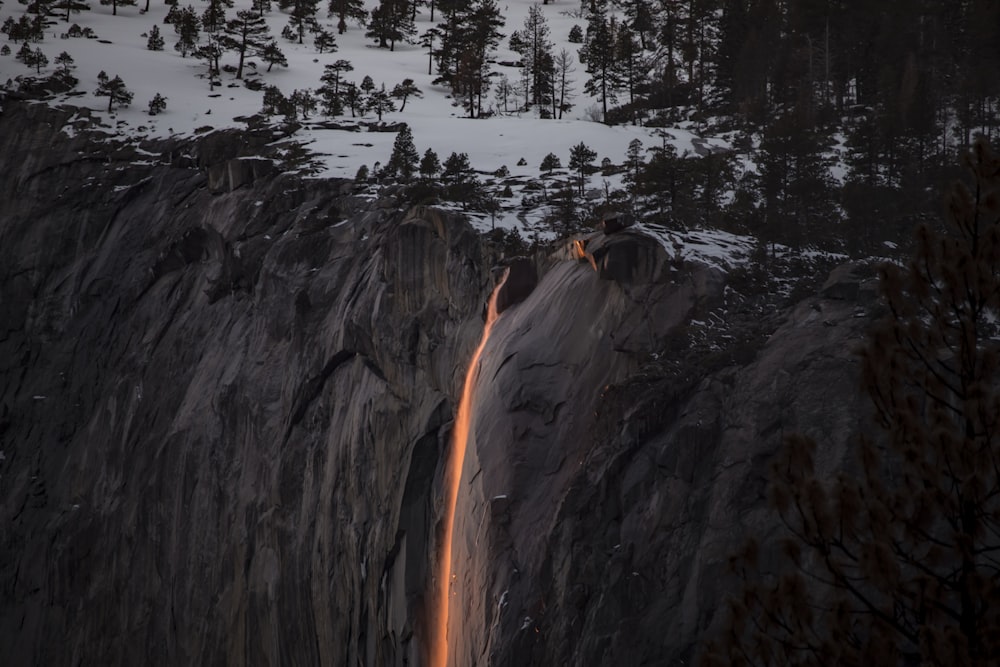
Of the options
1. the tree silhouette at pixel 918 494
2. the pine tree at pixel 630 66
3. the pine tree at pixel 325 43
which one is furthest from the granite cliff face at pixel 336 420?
the pine tree at pixel 325 43

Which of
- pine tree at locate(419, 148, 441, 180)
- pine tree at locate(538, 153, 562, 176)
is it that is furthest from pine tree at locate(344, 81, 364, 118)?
pine tree at locate(538, 153, 562, 176)

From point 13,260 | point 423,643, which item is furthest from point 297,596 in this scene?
point 13,260

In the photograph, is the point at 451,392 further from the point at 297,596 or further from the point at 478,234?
the point at 297,596

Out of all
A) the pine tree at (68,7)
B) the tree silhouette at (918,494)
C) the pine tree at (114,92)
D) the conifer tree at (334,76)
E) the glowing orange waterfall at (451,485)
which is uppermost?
the pine tree at (68,7)

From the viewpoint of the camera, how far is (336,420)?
108ft

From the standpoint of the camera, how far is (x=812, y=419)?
20.5m

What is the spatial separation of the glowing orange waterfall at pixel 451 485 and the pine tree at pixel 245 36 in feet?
131

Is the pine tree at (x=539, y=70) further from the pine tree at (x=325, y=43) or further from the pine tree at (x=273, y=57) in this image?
the pine tree at (x=273, y=57)

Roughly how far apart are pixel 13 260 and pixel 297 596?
2500 cm

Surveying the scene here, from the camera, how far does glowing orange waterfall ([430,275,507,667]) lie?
1040 inches

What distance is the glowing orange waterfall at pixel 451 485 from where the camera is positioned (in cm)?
2641

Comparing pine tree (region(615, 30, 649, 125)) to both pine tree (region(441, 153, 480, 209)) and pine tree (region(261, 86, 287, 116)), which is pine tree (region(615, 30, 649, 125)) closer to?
pine tree (region(261, 86, 287, 116))

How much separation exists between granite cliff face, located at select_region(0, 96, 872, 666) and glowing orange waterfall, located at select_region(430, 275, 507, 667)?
0.52 meters

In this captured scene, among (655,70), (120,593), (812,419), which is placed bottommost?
(120,593)
